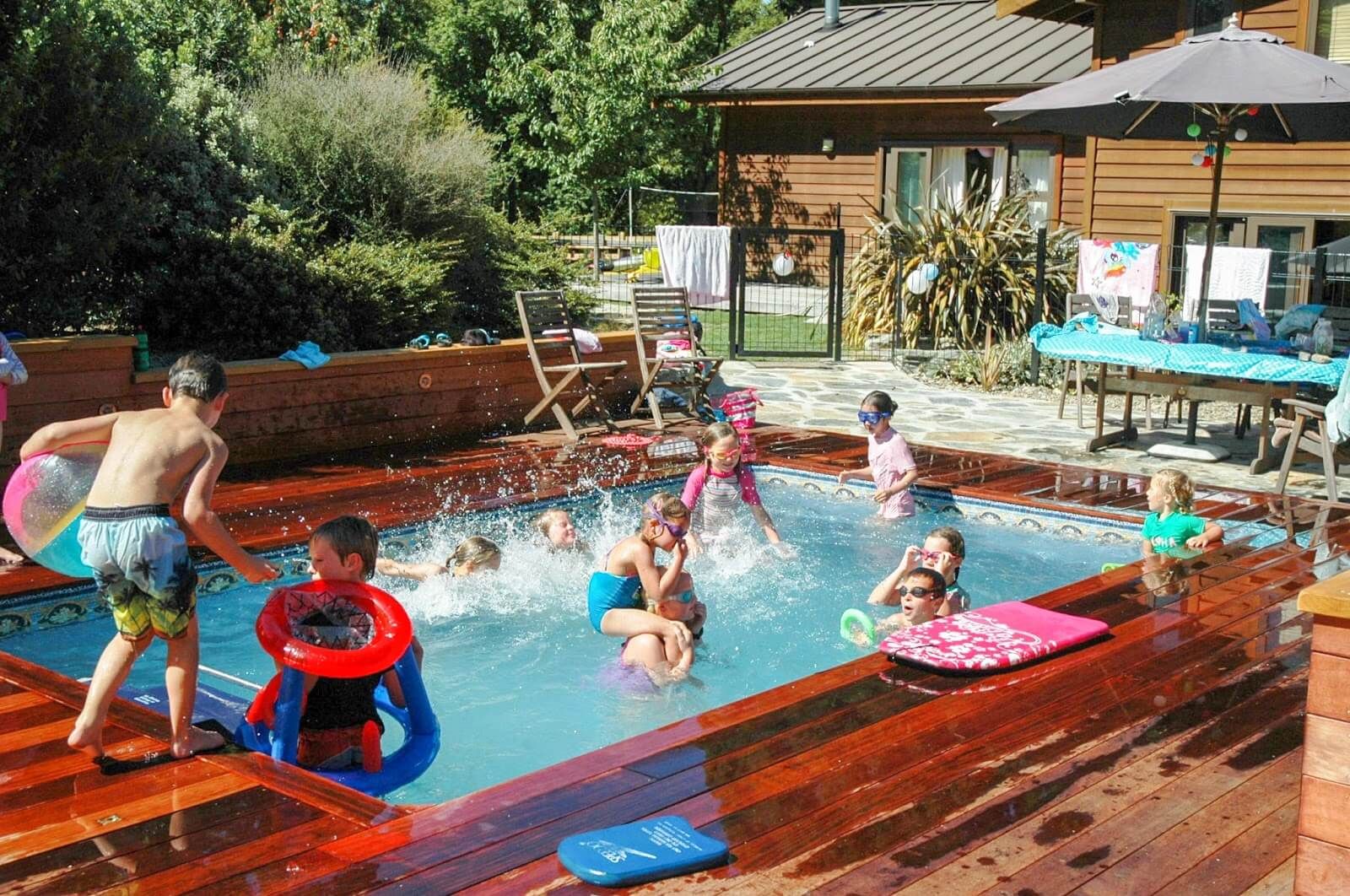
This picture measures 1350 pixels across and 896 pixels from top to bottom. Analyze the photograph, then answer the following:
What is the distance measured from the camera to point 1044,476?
908 centimetres

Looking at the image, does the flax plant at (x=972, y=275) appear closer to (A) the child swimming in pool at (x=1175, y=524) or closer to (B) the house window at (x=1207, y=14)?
(B) the house window at (x=1207, y=14)

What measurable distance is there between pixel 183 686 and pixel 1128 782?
2818 millimetres

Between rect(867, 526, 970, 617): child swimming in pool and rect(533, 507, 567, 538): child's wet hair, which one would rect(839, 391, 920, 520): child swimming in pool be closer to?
rect(867, 526, 970, 617): child swimming in pool

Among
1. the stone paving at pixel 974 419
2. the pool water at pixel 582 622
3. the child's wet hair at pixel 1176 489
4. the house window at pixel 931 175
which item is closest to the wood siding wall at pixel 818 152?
the house window at pixel 931 175

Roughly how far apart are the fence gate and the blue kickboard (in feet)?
37.4

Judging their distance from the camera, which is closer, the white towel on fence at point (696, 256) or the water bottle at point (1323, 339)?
the water bottle at point (1323, 339)

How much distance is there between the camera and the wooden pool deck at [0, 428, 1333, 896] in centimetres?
333

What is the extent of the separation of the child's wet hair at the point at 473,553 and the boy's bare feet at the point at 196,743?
2557mm

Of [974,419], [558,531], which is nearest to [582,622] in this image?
[558,531]

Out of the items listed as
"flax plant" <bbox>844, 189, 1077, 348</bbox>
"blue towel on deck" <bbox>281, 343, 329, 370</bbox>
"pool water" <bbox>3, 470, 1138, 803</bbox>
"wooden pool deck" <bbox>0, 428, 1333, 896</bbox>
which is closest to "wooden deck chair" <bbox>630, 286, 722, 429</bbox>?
"pool water" <bbox>3, 470, 1138, 803</bbox>

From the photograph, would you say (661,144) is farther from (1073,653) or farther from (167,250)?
(1073,653)

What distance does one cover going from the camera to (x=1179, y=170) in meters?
15.3

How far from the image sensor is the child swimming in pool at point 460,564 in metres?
6.67

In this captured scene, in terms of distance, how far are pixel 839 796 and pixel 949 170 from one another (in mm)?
17345
